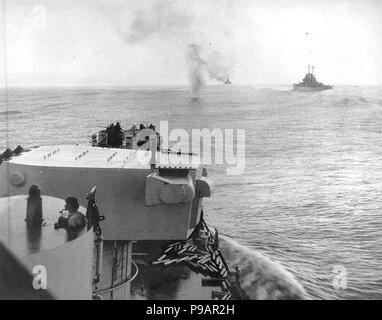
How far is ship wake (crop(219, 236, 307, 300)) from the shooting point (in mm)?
17125

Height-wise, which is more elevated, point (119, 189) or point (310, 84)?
point (310, 84)

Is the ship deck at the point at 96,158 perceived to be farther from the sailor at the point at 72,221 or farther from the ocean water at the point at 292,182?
the sailor at the point at 72,221

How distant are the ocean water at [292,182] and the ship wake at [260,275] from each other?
0.27 ft

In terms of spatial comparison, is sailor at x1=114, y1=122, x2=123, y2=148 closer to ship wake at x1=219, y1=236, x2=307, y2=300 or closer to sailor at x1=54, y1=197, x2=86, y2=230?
ship wake at x1=219, y1=236, x2=307, y2=300

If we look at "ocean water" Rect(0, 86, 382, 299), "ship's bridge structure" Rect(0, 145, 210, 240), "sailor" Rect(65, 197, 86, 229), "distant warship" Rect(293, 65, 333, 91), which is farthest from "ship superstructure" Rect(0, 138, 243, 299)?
"distant warship" Rect(293, 65, 333, 91)

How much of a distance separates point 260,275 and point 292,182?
10.8m

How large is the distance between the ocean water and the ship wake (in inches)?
3.3

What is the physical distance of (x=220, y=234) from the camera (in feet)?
72.8

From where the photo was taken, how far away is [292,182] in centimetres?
2827

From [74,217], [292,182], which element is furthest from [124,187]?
[292,182]

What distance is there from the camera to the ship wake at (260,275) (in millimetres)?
17125

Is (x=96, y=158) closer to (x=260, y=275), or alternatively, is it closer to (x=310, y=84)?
(x=260, y=275)
